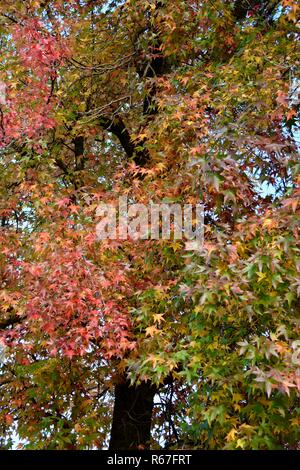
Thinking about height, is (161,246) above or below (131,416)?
above

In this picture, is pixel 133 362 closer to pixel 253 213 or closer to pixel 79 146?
pixel 253 213

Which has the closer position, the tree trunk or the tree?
the tree

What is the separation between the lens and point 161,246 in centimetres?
590

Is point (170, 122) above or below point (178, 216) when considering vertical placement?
above

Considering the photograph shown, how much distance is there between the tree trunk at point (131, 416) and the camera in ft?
24.2

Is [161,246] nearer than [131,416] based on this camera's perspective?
Yes

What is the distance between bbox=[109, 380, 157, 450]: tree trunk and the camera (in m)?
7.39

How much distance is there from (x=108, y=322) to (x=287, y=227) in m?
1.95

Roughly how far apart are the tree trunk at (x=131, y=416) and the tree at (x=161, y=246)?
2 cm

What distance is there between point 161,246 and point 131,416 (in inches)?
106

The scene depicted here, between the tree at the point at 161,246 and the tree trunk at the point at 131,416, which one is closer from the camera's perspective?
the tree at the point at 161,246

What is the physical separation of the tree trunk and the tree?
0.02 m

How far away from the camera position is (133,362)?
541 centimetres
